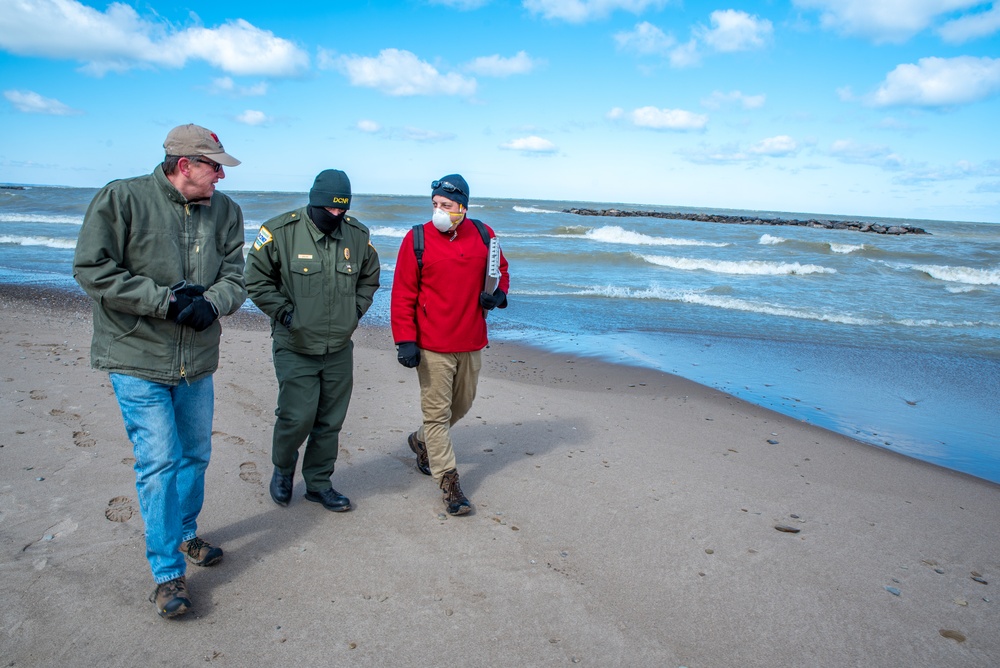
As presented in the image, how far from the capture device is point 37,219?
3102 centimetres

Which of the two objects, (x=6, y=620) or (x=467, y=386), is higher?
(x=467, y=386)

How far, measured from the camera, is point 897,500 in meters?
4.71

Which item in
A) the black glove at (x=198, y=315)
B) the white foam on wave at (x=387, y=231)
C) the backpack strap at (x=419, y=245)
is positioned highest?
the backpack strap at (x=419, y=245)

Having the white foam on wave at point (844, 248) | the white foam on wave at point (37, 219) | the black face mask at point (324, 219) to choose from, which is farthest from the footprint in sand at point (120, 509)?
the white foam on wave at point (37, 219)

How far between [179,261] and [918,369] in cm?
981

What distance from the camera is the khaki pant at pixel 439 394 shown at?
13.7 feet

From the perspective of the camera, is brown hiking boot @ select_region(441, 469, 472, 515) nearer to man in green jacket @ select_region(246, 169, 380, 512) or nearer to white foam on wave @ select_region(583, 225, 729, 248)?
man in green jacket @ select_region(246, 169, 380, 512)

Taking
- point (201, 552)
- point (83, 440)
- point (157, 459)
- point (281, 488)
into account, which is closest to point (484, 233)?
point (281, 488)

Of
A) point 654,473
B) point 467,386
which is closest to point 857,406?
point 654,473

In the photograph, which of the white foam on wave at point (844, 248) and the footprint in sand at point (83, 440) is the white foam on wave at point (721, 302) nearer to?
the footprint in sand at point (83, 440)

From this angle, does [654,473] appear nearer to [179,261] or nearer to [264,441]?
[264,441]

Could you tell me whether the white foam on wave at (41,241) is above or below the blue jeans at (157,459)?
below

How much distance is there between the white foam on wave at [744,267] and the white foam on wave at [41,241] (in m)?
19.0

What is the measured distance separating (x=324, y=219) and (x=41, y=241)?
897 inches
